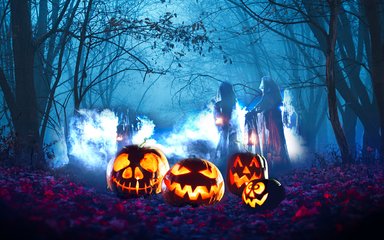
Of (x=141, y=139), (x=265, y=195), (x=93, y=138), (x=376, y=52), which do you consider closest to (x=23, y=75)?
(x=93, y=138)

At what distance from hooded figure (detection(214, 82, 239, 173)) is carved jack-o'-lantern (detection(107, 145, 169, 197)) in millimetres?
8395

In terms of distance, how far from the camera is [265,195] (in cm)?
807

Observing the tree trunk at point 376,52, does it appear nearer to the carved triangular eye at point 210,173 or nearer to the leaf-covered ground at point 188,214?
the leaf-covered ground at point 188,214

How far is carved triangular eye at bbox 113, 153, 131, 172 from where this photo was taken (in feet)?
29.3

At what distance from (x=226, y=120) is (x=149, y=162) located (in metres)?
8.65

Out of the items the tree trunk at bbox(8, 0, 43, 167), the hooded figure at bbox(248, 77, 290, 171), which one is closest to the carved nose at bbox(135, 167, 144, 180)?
the tree trunk at bbox(8, 0, 43, 167)

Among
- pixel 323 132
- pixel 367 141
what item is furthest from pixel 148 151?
pixel 323 132

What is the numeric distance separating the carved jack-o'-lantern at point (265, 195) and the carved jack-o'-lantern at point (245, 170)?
1606 mm

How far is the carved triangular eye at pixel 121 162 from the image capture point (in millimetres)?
8930

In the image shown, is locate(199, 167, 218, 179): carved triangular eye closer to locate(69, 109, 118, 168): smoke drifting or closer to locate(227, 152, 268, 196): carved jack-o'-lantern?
locate(227, 152, 268, 196): carved jack-o'-lantern

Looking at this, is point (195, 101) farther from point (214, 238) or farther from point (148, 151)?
point (214, 238)

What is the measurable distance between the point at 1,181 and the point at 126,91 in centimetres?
5625

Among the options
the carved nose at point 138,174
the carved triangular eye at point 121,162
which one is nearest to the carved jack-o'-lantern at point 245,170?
the carved nose at point 138,174

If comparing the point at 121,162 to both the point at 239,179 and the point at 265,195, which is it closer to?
the point at 239,179
